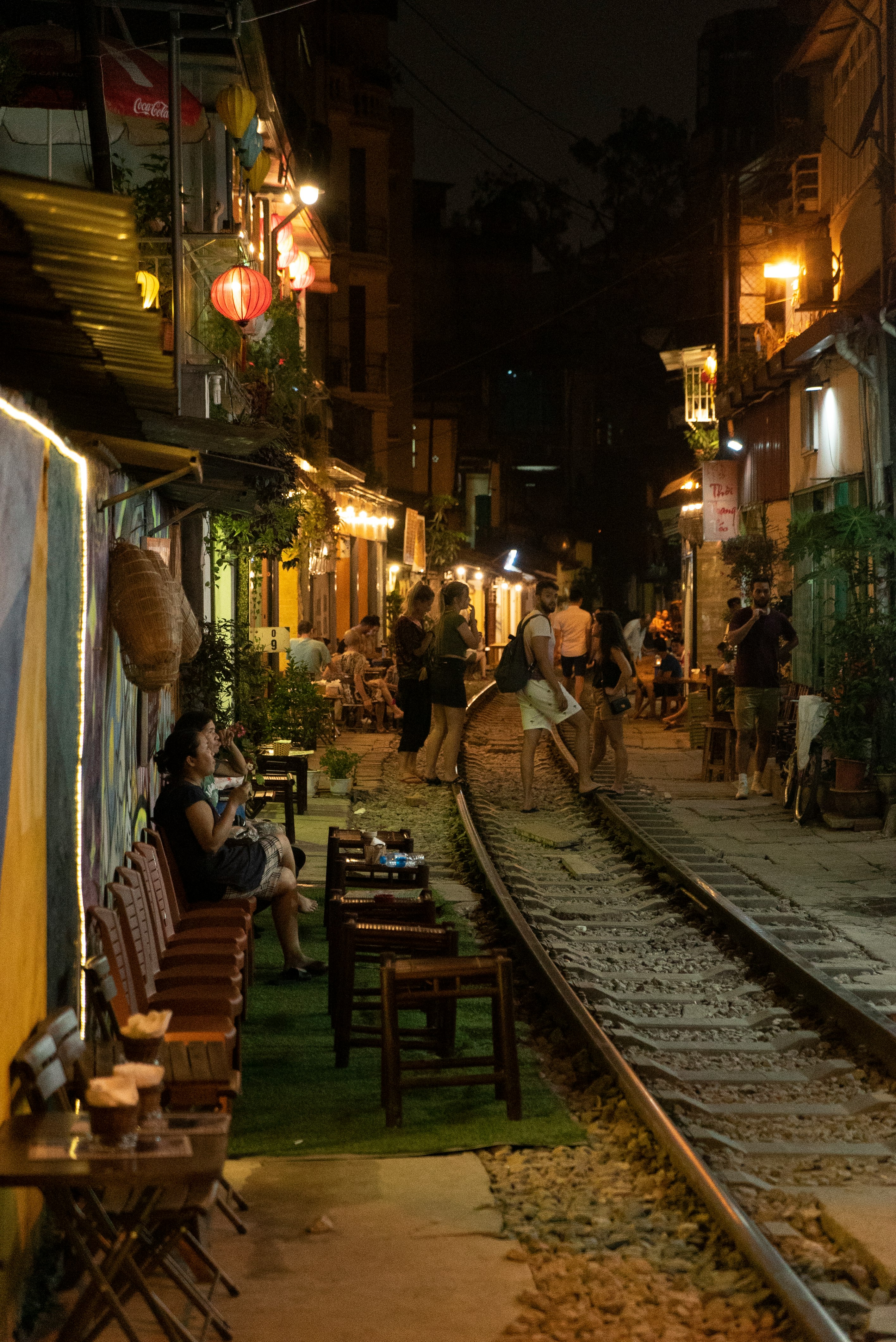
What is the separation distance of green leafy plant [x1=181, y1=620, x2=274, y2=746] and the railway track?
284 cm

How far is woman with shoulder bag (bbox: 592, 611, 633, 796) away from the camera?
15.5 meters

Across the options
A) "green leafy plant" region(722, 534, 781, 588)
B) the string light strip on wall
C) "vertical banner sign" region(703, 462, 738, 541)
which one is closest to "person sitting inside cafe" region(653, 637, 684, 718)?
"vertical banner sign" region(703, 462, 738, 541)

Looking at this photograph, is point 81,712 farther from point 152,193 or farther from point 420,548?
point 420,548

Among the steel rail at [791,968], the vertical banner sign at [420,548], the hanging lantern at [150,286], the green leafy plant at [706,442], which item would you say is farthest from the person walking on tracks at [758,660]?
the vertical banner sign at [420,548]

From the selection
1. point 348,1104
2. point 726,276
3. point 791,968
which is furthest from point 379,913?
point 726,276

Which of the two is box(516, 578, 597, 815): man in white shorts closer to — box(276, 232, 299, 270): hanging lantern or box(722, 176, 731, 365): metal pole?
box(276, 232, 299, 270): hanging lantern

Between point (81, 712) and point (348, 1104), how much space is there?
211 cm

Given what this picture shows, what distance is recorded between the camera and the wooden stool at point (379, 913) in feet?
26.4

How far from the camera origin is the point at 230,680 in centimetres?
1437

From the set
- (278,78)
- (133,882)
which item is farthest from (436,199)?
(133,882)

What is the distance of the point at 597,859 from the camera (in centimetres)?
1280

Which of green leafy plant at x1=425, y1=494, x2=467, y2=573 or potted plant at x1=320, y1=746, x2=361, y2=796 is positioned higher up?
green leafy plant at x1=425, y1=494, x2=467, y2=573

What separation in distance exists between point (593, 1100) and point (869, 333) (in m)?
11.2

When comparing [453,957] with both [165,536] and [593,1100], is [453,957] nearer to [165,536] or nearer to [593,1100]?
[593,1100]
